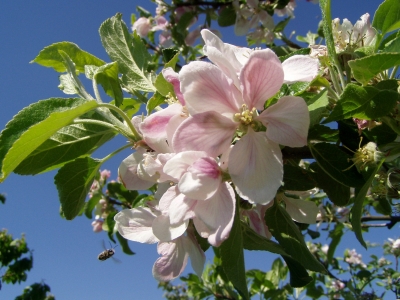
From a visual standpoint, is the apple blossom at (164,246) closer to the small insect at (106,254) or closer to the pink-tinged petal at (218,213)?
the pink-tinged petal at (218,213)

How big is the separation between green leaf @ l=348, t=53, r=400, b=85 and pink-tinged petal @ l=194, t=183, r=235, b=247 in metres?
0.42

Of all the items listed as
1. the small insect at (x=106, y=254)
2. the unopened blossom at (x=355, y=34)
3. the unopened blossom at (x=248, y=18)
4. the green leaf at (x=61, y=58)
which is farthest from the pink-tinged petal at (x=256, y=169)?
the unopened blossom at (x=248, y=18)

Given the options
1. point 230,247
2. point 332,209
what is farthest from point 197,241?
point 332,209

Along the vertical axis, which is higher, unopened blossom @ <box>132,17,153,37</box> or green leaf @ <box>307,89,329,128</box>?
unopened blossom @ <box>132,17,153,37</box>

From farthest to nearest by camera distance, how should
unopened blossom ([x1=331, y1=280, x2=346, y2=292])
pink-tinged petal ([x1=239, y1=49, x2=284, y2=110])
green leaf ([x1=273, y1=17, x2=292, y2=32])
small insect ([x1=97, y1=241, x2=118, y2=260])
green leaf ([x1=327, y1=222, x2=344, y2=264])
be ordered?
unopened blossom ([x1=331, y1=280, x2=346, y2=292]) < green leaf ([x1=273, y1=17, x2=292, y2=32]) < green leaf ([x1=327, y1=222, x2=344, y2=264]) < small insect ([x1=97, y1=241, x2=118, y2=260]) < pink-tinged petal ([x1=239, y1=49, x2=284, y2=110])

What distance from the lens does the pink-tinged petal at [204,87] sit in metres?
0.85

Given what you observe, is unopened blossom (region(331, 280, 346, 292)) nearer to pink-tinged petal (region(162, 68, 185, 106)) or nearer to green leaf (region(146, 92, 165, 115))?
green leaf (region(146, 92, 165, 115))

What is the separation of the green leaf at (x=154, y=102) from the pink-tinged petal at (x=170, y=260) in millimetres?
393

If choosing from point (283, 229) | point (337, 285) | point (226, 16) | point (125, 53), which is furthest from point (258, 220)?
point (337, 285)

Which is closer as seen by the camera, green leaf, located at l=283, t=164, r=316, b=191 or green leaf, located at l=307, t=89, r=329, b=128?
green leaf, located at l=307, t=89, r=329, b=128

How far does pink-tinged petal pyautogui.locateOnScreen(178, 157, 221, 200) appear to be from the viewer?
833 mm

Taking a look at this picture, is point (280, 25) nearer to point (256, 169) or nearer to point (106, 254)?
point (106, 254)

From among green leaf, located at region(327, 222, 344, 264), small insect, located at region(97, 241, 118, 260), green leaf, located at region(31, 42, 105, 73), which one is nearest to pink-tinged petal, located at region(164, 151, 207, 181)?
green leaf, located at region(31, 42, 105, 73)

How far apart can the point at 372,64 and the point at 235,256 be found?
570 millimetres
